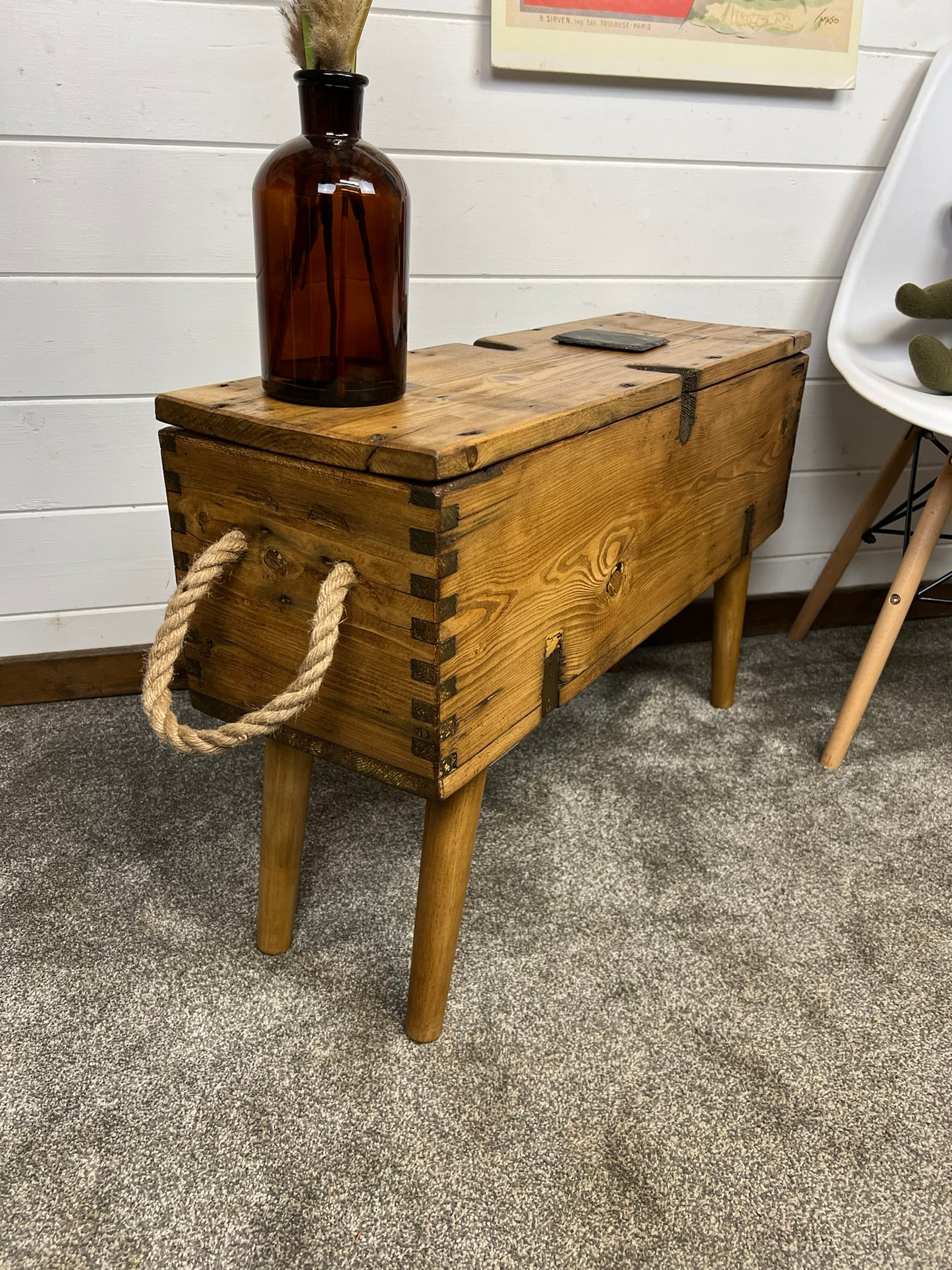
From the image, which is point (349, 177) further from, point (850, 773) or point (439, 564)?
point (850, 773)

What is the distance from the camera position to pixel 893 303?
1320mm

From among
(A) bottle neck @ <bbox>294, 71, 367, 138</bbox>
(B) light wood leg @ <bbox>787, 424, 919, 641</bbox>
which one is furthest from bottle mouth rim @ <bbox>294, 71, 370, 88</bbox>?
(B) light wood leg @ <bbox>787, 424, 919, 641</bbox>

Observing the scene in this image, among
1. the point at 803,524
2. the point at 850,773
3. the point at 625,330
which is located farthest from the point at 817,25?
the point at 850,773

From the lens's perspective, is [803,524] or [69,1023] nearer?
[69,1023]

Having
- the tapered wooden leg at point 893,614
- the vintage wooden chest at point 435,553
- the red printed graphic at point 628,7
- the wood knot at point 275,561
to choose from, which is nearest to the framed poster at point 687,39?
the red printed graphic at point 628,7

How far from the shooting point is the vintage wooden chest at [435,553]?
65 centimetres

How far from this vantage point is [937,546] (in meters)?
1.60

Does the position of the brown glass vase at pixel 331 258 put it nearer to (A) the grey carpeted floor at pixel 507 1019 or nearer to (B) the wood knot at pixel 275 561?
(B) the wood knot at pixel 275 561

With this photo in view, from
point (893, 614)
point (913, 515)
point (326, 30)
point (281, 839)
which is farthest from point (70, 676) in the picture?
point (913, 515)

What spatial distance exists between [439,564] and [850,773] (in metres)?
0.78

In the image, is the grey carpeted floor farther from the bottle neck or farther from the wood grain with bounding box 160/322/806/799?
the bottle neck

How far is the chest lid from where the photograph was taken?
2.08ft

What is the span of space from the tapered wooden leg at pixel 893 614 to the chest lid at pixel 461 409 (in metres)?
0.31

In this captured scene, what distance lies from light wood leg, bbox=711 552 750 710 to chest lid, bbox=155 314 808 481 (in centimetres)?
32
